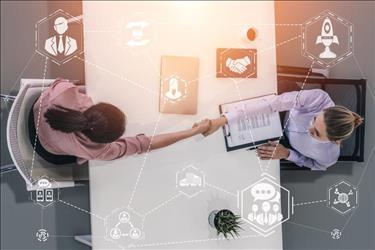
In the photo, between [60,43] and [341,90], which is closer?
[60,43]

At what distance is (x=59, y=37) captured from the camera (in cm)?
134

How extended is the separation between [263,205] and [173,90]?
43 cm

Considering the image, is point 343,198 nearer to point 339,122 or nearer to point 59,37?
point 339,122

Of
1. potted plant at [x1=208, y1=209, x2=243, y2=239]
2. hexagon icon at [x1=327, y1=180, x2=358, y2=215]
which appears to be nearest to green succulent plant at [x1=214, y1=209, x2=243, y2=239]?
potted plant at [x1=208, y1=209, x2=243, y2=239]

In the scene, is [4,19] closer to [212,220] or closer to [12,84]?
[12,84]

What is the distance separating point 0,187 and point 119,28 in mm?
803

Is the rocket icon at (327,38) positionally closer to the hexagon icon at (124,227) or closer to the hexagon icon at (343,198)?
the hexagon icon at (343,198)

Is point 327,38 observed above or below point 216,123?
above

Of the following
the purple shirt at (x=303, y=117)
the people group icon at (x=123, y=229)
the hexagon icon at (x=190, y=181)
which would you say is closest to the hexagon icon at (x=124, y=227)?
the people group icon at (x=123, y=229)

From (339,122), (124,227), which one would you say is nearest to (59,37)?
(124,227)

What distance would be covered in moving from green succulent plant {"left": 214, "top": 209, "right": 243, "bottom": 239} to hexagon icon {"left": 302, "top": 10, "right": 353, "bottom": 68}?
0.55 metres

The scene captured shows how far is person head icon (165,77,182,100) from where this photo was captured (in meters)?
1.33

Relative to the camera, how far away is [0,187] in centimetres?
170

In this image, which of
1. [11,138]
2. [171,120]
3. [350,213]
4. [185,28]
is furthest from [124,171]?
[350,213]
